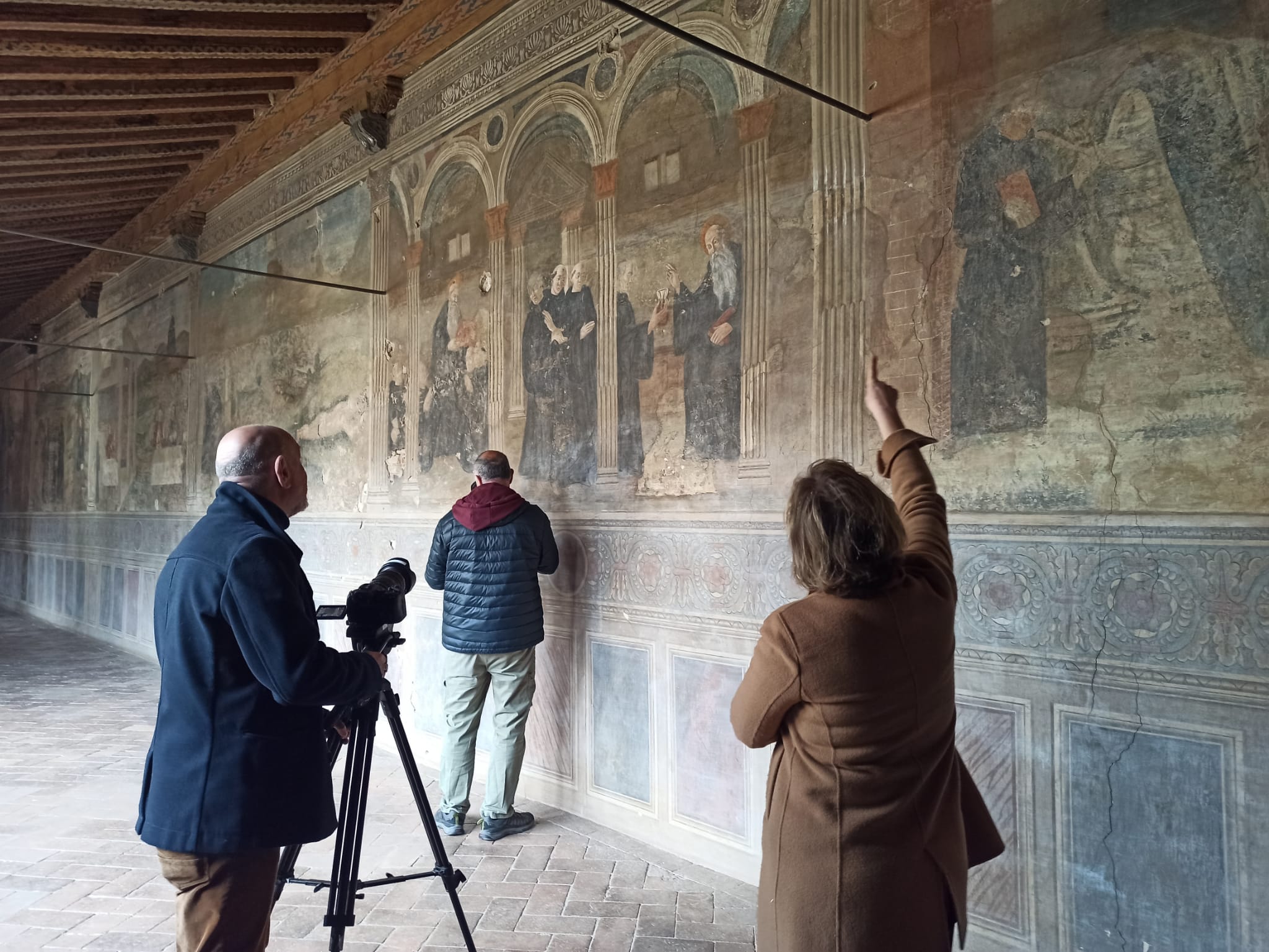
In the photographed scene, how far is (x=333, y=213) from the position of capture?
7.79 m

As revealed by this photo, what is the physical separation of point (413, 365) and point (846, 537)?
5.50 m

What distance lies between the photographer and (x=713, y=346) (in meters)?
4.38

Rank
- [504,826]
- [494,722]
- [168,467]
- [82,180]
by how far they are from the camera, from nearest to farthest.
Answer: [504,826] → [494,722] → [82,180] → [168,467]

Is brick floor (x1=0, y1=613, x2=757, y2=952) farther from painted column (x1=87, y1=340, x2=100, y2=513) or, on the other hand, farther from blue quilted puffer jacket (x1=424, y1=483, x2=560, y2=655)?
painted column (x1=87, y1=340, x2=100, y2=513)

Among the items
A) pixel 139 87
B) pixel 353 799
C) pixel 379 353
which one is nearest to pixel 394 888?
pixel 353 799

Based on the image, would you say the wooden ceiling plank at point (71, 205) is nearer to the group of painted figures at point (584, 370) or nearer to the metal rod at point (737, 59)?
the group of painted figures at point (584, 370)

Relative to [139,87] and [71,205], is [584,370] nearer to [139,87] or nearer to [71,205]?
[139,87]

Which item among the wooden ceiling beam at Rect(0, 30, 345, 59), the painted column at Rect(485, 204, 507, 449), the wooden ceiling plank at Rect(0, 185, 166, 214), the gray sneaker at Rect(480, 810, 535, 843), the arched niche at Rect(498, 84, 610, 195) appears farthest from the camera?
the wooden ceiling plank at Rect(0, 185, 166, 214)

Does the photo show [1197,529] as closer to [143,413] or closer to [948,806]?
[948,806]

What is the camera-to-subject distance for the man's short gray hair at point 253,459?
7.68 ft

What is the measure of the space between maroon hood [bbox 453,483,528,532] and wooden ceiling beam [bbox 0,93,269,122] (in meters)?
5.50

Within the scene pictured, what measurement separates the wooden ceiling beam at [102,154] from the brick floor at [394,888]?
239 inches

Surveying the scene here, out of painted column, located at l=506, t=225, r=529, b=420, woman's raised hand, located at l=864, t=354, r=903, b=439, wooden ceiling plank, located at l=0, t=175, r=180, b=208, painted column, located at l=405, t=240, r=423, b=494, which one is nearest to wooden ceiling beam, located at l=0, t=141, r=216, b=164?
wooden ceiling plank, located at l=0, t=175, r=180, b=208

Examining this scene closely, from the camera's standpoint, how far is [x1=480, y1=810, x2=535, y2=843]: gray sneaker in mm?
4707
